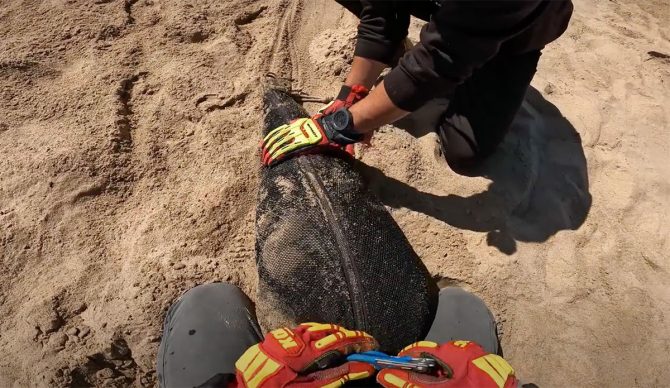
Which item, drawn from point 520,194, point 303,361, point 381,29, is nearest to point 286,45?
point 381,29

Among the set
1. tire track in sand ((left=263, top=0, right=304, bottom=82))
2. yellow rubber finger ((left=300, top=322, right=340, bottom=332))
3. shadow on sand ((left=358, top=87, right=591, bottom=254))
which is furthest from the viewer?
tire track in sand ((left=263, top=0, right=304, bottom=82))

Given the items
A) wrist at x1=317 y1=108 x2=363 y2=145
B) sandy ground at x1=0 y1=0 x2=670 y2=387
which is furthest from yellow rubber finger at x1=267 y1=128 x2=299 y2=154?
sandy ground at x1=0 y1=0 x2=670 y2=387

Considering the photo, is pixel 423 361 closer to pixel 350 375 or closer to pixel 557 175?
pixel 350 375

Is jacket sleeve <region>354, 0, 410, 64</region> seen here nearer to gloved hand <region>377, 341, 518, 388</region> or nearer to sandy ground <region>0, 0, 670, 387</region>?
sandy ground <region>0, 0, 670, 387</region>

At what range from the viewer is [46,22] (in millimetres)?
2260

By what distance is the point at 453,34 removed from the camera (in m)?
1.37

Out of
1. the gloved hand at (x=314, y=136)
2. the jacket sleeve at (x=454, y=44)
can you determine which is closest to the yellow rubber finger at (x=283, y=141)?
the gloved hand at (x=314, y=136)

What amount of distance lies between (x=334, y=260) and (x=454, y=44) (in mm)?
756

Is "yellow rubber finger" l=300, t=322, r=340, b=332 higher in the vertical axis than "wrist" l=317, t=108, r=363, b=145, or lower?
lower

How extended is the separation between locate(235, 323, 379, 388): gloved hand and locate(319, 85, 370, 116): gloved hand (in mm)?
830

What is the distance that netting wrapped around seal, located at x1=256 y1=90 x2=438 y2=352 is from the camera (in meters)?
1.55

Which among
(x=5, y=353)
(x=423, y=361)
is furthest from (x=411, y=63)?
(x=5, y=353)

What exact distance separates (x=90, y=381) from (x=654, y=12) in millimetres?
A: 3420

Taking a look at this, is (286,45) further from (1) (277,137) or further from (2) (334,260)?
(2) (334,260)
